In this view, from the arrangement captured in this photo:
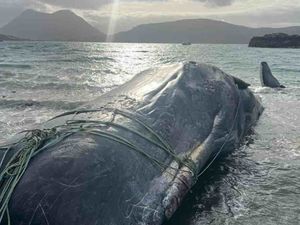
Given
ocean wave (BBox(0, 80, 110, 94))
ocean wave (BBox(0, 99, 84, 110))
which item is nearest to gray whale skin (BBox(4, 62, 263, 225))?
ocean wave (BBox(0, 99, 84, 110))

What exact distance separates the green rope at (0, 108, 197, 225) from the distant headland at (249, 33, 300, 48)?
11379cm

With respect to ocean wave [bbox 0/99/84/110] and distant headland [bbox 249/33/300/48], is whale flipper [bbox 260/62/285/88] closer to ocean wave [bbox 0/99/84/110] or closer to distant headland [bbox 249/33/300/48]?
ocean wave [bbox 0/99/84/110]

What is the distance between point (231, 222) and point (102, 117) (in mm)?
2200

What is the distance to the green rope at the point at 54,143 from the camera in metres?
4.32

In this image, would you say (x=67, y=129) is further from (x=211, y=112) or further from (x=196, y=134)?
(x=211, y=112)

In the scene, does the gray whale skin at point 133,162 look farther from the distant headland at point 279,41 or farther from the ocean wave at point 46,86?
the distant headland at point 279,41

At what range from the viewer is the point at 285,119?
1184 centimetres

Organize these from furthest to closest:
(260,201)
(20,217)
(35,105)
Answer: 1. (35,105)
2. (260,201)
3. (20,217)

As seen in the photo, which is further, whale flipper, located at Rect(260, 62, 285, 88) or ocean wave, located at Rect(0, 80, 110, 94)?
whale flipper, located at Rect(260, 62, 285, 88)

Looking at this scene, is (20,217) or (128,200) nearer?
(20,217)

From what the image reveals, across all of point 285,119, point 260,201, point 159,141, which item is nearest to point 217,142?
point 260,201

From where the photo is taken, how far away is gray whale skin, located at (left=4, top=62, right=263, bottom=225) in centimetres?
412

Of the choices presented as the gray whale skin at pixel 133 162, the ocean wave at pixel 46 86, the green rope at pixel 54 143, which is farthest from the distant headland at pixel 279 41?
the green rope at pixel 54 143

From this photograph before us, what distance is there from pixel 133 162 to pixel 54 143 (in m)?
0.93
